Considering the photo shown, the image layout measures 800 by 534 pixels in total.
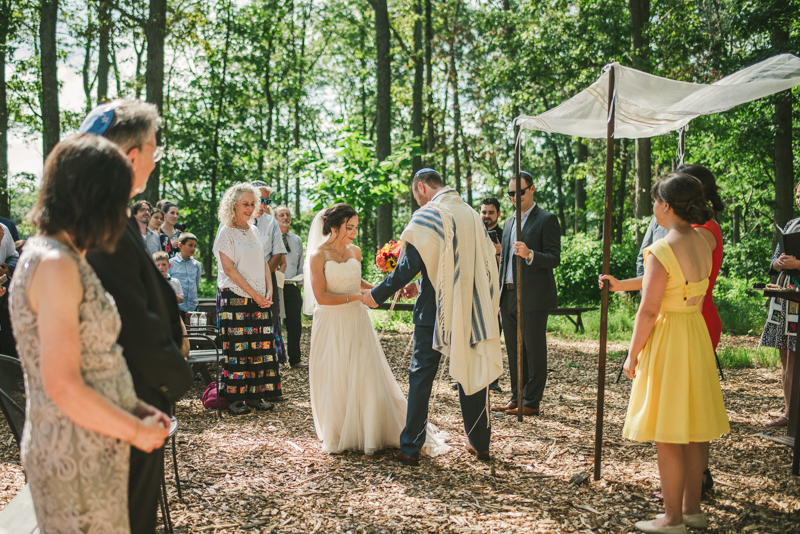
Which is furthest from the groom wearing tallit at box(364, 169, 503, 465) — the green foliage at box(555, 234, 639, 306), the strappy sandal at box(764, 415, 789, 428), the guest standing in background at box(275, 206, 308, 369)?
the green foliage at box(555, 234, 639, 306)

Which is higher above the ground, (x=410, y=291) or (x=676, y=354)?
(x=410, y=291)

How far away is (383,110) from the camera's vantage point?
→ 13758mm

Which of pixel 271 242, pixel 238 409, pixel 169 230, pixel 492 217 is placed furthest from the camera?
pixel 169 230

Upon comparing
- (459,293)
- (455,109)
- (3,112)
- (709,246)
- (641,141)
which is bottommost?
(459,293)

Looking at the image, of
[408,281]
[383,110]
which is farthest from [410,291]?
[383,110]

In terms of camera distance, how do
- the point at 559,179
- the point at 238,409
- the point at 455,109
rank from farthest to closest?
the point at 559,179
the point at 455,109
the point at 238,409

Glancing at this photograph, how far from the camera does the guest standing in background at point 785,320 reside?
177 inches

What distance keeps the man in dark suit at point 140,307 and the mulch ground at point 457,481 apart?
4.65 ft

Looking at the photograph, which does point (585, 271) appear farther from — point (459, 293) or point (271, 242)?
point (459, 293)

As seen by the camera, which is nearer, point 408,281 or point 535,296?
point 408,281

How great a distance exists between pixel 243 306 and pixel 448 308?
239 cm

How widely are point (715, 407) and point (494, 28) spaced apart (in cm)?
1830

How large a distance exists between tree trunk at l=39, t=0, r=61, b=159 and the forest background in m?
0.04

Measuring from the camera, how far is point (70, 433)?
1.64 metres
